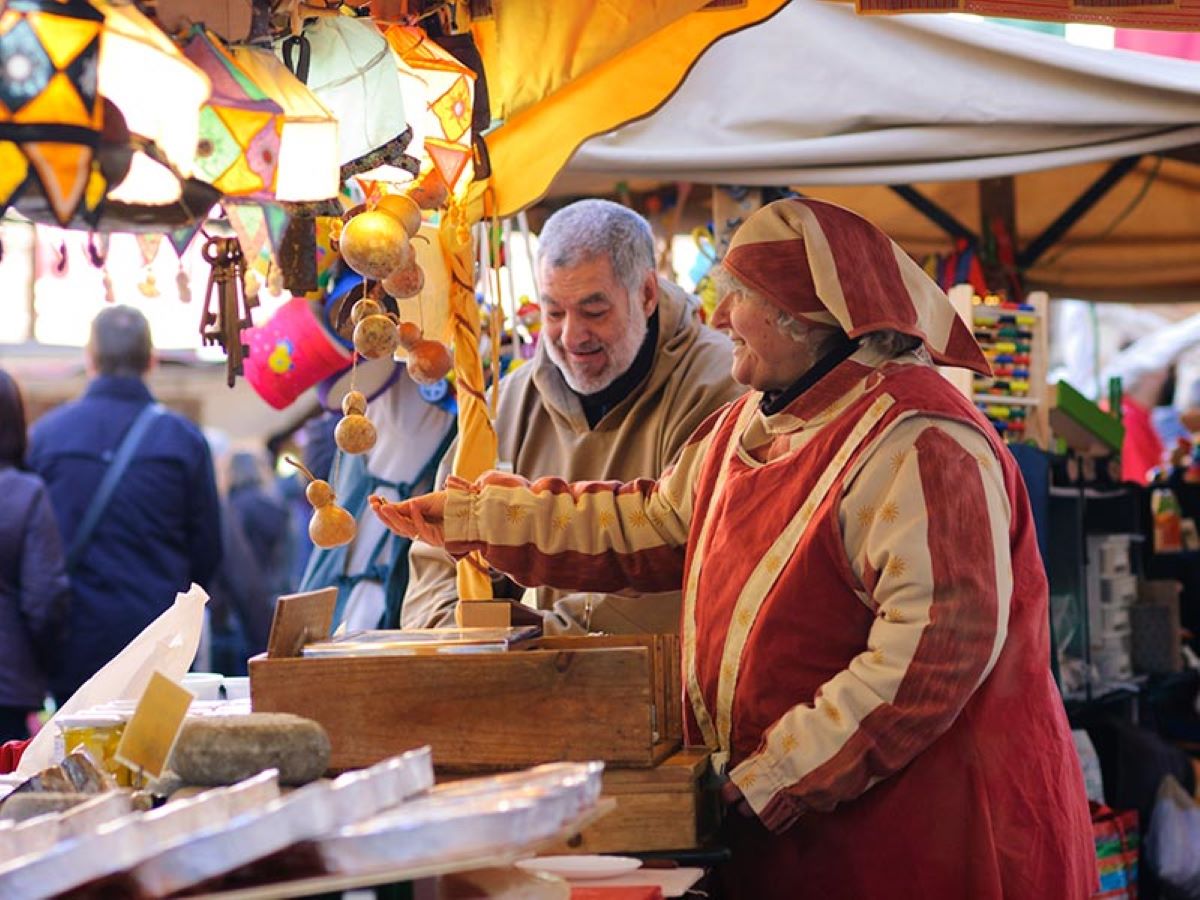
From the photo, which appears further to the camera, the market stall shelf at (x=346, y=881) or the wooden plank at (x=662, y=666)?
the wooden plank at (x=662, y=666)

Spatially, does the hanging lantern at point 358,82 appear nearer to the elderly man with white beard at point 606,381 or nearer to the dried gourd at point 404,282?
the dried gourd at point 404,282

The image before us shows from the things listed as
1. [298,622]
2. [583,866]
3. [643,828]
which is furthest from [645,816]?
[298,622]

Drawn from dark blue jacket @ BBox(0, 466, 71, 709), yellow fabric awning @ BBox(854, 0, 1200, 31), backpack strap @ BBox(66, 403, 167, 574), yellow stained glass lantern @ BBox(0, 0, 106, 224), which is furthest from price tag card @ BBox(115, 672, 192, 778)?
backpack strap @ BBox(66, 403, 167, 574)

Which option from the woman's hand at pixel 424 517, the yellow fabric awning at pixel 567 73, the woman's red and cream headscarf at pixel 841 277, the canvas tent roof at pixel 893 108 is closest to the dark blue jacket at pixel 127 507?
the canvas tent roof at pixel 893 108

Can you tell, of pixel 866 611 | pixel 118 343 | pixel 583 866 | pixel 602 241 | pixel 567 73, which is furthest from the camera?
pixel 118 343

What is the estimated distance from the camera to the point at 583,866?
6.57ft

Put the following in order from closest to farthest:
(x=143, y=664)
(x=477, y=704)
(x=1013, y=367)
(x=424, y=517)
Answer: (x=477, y=704), (x=143, y=664), (x=424, y=517), (x=1013, y=367)

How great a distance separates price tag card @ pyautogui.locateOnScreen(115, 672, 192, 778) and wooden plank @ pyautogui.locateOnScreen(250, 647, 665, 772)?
335mm

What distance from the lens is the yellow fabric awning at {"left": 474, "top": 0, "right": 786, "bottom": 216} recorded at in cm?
294

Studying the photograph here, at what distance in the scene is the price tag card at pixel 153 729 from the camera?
187cm

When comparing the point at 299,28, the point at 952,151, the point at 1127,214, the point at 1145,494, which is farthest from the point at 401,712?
the point at 1127,214

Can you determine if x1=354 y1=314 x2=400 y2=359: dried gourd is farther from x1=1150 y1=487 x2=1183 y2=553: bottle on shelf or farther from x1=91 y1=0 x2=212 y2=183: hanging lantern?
x1=1150 y1=487 x2=1183 y2=553: bottle on shelf

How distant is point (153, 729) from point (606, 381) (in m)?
1.76

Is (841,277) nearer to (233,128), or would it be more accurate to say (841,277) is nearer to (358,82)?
(358,82)
